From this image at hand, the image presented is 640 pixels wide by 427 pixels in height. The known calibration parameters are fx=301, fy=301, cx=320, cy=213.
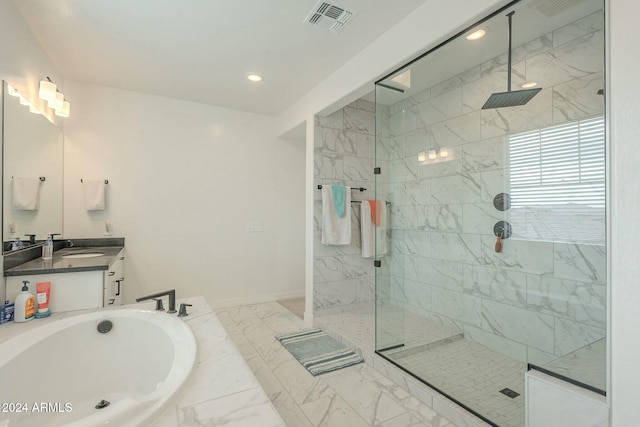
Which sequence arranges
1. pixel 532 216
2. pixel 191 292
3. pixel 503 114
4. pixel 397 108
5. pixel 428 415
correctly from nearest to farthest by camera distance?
pixel 428 415 → pixel 532 216 → pixel 503 114 → pixel 397 108 → pixel 191 292

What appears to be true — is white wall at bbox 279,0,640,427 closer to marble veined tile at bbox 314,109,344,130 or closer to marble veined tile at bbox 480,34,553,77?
marble veined tile at bbox 480,34,553,77

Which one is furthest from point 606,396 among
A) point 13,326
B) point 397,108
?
point 13,326

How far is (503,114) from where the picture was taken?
7.94ft

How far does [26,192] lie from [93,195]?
3.16ft

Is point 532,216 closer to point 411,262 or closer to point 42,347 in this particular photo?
point 411,262

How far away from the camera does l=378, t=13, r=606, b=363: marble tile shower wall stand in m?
1.91

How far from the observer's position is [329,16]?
6.98 feet

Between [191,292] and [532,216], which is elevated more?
[532,216]

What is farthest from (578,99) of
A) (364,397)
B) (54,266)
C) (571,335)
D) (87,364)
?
(54,266)

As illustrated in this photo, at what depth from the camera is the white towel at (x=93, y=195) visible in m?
3.13

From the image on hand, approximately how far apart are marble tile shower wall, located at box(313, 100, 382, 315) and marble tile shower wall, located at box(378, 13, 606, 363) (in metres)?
0.66

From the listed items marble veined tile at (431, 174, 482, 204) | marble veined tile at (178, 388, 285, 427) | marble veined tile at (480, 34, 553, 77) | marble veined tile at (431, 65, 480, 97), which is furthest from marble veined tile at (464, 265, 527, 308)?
marble veined tile at (178, 388, 285, 427)

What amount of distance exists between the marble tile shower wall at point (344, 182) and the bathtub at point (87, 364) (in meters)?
1.79
